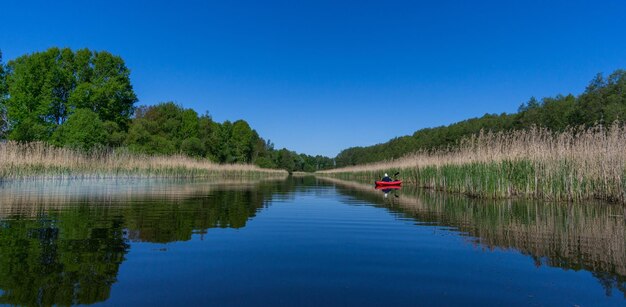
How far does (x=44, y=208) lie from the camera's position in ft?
27.5

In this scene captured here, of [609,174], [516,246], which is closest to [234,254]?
[516,246]

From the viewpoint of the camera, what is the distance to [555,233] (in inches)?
249

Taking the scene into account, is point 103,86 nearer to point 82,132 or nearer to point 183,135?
point 82,132

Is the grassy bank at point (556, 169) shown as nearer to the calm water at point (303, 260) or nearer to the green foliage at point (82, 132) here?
the calm water at point (303, 260)

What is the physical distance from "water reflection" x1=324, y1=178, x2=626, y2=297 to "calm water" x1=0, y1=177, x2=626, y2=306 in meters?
0.03

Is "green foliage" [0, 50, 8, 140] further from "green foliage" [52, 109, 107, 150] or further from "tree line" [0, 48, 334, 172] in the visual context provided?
"green foliage" [52, 109, 107, 150]

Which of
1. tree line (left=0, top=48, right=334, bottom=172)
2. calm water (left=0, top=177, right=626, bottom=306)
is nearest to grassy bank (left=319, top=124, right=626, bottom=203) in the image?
calm water (left=0, top=177, right=626, bottom=306)

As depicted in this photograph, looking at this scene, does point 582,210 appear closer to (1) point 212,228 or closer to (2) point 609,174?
(2) point 609,174

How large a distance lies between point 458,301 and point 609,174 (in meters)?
11.4

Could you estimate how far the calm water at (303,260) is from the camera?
127 inches

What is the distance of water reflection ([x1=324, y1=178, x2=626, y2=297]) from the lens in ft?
14.6

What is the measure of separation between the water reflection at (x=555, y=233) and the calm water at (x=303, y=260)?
3 centimetres

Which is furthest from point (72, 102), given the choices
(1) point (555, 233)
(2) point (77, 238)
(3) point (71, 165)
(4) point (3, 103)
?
(1) point (555, 233)

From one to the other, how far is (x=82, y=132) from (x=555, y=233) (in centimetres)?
3768
